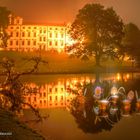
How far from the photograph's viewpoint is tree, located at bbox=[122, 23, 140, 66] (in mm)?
59094

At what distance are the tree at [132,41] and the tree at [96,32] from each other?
1873mm

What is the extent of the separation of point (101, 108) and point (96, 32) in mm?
41512

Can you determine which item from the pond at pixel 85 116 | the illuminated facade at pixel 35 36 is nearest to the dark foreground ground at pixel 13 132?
the pond at pixel 85 116

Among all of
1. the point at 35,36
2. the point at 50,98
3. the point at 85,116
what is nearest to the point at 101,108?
the point at 85,116

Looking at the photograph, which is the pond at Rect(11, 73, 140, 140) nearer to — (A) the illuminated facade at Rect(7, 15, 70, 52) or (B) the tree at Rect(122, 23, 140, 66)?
(B) the tree at Rect(122, 23, 140, 66)

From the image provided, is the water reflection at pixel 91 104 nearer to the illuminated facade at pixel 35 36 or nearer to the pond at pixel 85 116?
the pond at pixel 85 116

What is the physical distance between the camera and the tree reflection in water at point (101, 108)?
15.5 metres

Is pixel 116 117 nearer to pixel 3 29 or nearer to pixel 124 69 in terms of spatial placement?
pixel 124 69

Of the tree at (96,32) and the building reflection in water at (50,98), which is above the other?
the tree at (96,32)

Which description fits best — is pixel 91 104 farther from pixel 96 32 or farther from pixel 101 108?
pixel 96 32

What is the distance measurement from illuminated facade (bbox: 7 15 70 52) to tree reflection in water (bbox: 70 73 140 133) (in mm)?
91868

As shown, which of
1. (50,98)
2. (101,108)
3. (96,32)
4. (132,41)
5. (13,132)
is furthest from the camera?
(132,41)

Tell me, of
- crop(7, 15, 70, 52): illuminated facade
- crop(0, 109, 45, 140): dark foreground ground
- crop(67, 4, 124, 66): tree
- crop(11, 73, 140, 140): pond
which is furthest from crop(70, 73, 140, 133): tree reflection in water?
crop(7, 15, 70, 52): illuminated facade

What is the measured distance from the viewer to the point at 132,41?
62625 millimetres
